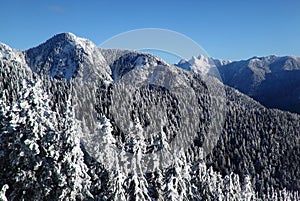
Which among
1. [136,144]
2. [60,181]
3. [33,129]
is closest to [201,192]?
[136,144]

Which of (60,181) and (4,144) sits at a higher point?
(4,144)

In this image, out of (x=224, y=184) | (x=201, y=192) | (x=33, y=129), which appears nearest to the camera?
(x=33, y=129)

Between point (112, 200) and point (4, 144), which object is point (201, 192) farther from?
point (4, 144)

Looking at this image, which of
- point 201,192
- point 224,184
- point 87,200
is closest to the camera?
point 87,200

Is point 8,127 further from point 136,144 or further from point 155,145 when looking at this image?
point 155,145

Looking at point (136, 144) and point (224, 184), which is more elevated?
point (224, 184)

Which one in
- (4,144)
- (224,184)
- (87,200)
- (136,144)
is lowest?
(87,200)

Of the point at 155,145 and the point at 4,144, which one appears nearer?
the point at 4,144

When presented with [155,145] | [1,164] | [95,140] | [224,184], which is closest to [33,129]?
[1,164]

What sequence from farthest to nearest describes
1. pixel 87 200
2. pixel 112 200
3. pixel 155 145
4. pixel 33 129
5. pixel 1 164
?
pixel 155 145
pixel 112 200
pixel 87 200
pixel 1 164
pixel 33 129
